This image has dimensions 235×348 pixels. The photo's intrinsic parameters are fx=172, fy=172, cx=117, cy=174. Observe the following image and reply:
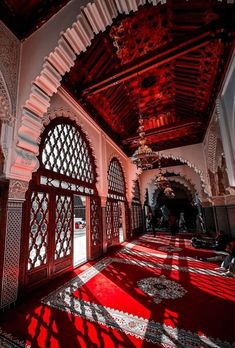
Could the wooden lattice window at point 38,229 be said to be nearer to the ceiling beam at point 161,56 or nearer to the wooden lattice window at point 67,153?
the wooden lattice window at point 67,153

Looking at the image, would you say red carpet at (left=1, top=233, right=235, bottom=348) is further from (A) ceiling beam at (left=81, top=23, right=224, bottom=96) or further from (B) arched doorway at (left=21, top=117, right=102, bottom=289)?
(A) ceiling beam at (left=81, top=23, right=224, bottom=96)

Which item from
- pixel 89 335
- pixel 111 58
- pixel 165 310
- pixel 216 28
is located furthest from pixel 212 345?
pixel 111 58

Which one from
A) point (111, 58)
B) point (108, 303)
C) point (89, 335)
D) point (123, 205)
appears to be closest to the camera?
point (89, 335)

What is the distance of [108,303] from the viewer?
2314 millimetres

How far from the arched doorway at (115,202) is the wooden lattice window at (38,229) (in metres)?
2.74

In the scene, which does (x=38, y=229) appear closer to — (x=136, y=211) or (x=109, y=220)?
(x=109, y=220)

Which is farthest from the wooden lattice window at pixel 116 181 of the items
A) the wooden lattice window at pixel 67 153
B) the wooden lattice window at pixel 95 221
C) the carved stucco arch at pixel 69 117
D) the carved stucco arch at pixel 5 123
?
the carved stucco arch at pixel 5 123

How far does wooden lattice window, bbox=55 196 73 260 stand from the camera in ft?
11.2

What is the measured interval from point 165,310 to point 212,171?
16.4 feet

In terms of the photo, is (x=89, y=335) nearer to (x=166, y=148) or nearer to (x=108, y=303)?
(x=108, y=303)

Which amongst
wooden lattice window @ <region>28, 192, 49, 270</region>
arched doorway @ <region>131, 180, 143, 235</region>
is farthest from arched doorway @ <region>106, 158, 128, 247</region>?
wooden lattice window @ <region>28, 192, 49, 270</region>

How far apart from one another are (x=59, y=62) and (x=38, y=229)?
2560 millimetres

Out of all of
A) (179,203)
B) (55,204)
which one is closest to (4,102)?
(55,204)

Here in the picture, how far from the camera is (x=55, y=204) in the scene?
11.1 ft
